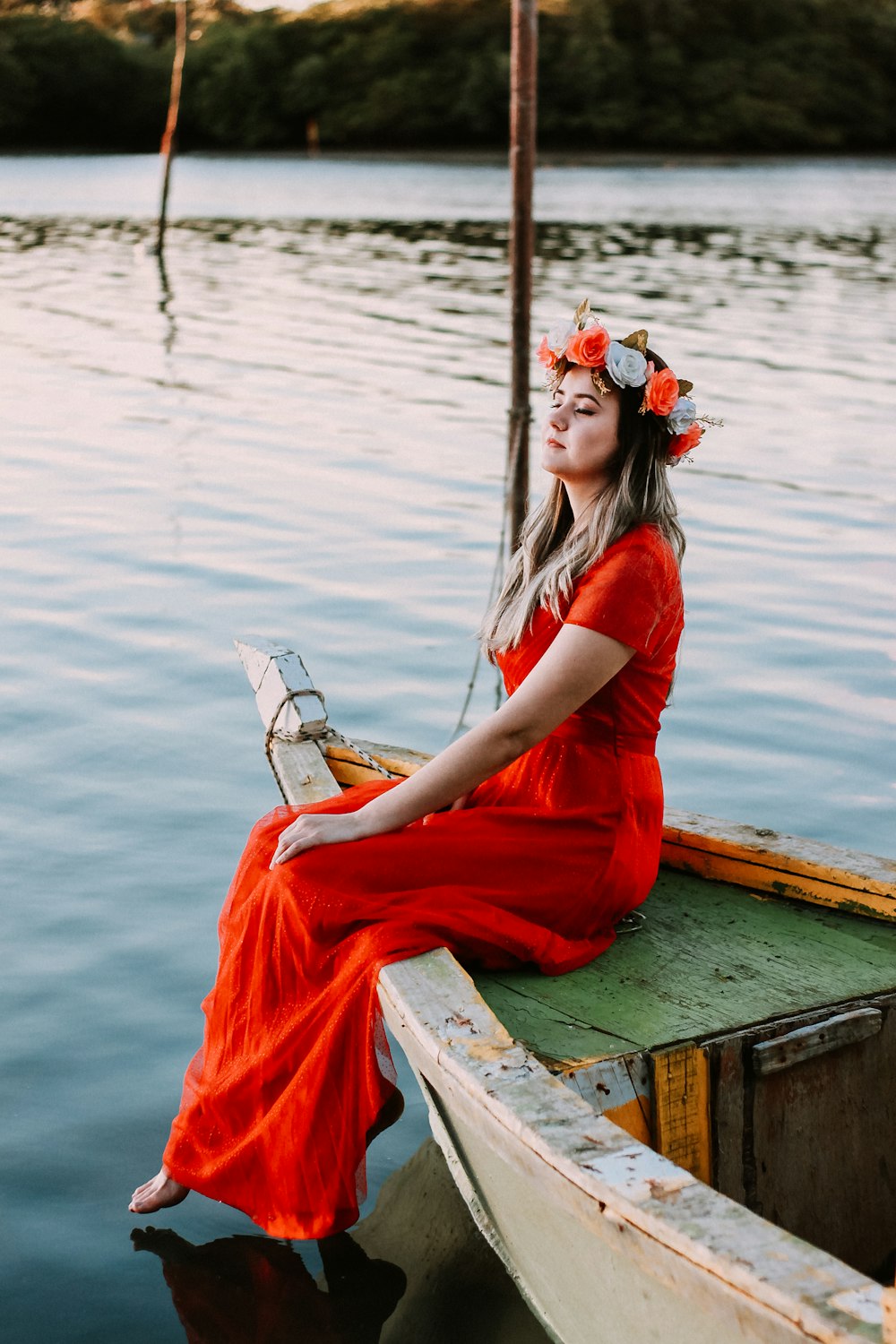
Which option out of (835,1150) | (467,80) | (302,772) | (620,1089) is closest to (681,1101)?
(620,1089)

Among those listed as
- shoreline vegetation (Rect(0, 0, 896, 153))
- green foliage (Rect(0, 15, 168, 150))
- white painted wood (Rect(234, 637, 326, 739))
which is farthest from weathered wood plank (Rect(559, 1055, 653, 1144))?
green foliage (Rect(0, 15, 168, 150))

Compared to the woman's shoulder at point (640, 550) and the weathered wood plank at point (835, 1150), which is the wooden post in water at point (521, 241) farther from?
the weathered wood plank at point (835, 1150)

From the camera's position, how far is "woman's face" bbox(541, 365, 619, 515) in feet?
10.8

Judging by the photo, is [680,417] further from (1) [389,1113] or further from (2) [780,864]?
(1) [389,1113]

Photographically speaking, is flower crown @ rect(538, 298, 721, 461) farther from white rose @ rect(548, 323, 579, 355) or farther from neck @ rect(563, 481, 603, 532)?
neck @ rect(563, 481, 603, 532)

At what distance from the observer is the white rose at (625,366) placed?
3.21 metres

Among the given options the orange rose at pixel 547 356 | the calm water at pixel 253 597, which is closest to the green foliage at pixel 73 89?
the calm water at pixel 253 597

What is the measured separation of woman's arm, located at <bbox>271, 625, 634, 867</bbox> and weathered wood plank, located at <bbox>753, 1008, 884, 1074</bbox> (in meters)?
0.75

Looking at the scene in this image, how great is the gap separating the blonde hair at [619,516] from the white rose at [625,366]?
0.05 m

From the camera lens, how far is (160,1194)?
11.5 ft

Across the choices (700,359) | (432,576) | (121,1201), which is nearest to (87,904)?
(121,1201)

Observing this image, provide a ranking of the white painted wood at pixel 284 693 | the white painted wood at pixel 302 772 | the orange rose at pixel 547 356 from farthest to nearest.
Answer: the white painted wood at pixel 284 693, the white painted wood at pixel 302 772, the orange rose at pixel 547 356

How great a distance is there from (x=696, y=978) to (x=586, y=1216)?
3.14 ft

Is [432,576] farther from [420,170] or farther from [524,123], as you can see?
[420,170]
